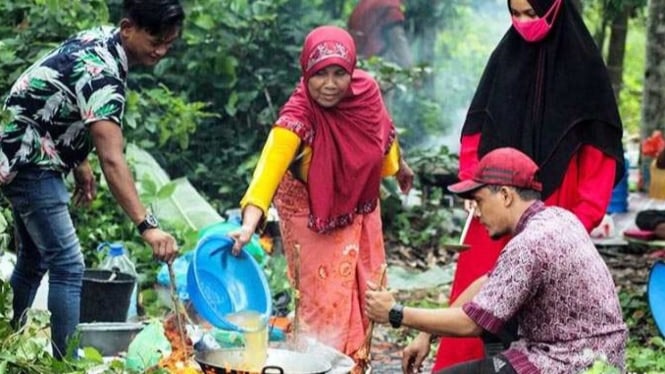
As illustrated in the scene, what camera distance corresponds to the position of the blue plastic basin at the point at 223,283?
558 centimetres

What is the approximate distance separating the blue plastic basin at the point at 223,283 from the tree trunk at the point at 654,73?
6.93 m

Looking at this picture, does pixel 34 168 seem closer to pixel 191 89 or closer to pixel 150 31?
pixel 150 31

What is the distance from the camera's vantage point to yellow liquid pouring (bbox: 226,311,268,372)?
17.1ft

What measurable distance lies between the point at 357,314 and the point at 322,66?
46.1 inches

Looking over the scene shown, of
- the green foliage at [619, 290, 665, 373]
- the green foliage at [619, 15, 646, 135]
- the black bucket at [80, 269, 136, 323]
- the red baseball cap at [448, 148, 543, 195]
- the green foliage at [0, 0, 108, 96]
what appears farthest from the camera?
the green foliage at [619, 15, 646, 135]

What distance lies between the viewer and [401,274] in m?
9.66

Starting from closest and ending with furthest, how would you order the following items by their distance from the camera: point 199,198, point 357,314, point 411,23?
point 357,314 → point 199,198 → point 411,23

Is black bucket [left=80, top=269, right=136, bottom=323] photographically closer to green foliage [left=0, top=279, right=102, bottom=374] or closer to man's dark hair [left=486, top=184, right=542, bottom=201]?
green foliage [left=0, top=279, right=102, bottom=374]

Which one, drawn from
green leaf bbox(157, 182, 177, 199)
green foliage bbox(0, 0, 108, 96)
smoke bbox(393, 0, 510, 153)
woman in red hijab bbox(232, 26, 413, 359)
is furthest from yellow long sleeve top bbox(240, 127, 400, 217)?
smoke bbox(393, 0, 510, 153)

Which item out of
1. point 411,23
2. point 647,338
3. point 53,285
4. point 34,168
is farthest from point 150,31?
point 411,23

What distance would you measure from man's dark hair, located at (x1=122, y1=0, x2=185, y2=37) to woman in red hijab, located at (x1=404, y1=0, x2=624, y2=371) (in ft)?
4.68

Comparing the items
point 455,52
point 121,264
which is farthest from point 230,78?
point 455,52

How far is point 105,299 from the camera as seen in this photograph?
265 inches

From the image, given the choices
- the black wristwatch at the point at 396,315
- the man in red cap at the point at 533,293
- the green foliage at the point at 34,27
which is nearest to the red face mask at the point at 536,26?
the man in red cap at the point at 533,293
